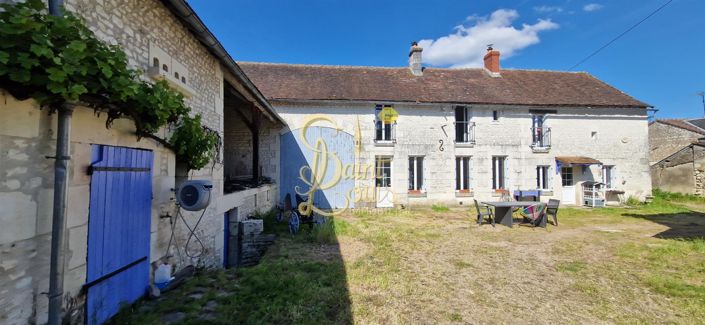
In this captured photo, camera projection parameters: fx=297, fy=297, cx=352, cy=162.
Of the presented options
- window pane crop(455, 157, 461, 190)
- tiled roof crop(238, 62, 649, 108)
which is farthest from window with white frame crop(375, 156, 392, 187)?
window pane crop(455, 157, 461, 190)

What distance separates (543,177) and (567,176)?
1069 millimetres

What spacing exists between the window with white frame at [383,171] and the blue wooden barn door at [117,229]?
908cm

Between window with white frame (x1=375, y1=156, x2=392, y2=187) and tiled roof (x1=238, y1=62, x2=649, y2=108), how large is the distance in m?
2.38

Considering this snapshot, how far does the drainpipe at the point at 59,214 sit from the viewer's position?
6.64 ft

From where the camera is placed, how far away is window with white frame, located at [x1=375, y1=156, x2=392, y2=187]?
1174 cm

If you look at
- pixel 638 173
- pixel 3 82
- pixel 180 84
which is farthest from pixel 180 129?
pixel 638 173

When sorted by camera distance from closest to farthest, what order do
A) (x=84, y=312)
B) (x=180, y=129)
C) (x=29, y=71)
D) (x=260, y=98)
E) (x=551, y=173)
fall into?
(x=29, y=71), (x=84, y=312), (x=180, y=129), (x=260, y=98), (x=551, y=173)

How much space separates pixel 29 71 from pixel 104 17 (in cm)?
127

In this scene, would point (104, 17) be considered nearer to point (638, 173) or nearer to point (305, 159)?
point (305, 159)

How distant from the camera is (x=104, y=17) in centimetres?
261

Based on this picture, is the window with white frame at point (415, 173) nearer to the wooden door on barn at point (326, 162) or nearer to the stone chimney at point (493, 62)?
the wooden door on barn at point (326, 162)

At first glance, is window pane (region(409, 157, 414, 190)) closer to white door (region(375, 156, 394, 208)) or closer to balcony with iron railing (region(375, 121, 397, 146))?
white door (region(375, 156, 394, 208))

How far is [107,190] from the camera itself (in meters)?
2.63

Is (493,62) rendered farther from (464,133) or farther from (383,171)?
(383,171)
